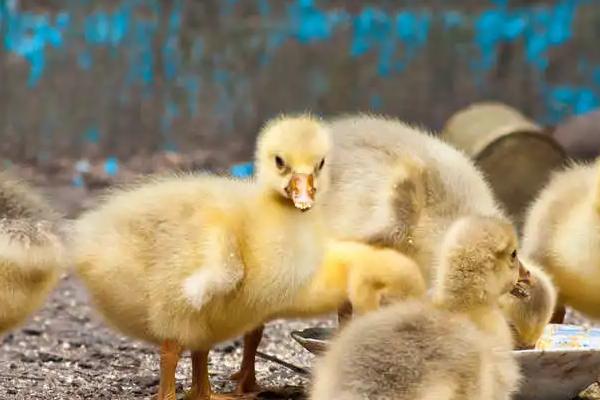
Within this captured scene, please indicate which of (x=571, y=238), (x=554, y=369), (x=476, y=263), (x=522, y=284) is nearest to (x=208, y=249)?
(x=476, y=263)

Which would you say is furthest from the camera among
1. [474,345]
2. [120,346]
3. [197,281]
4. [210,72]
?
[210,72]

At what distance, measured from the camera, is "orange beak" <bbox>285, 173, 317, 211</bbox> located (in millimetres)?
2908

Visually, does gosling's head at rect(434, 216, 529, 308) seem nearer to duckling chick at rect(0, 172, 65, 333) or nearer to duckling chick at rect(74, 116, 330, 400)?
duckling chick at rect(74, 116, 330, 400)

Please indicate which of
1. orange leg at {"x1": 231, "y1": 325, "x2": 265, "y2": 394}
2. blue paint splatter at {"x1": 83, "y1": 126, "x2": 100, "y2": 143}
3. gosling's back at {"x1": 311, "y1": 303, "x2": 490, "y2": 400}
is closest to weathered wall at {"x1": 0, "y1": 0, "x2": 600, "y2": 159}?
blue paint splatter at {"x1": 83, "y1": 126, "x2": 100, "y2": 143}

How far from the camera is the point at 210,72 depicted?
6.14 meters

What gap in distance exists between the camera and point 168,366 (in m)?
3.00

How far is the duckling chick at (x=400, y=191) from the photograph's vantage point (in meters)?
3.35

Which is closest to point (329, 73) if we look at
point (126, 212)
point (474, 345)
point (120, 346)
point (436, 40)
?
point (436, 40)

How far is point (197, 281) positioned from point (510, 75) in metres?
3.67

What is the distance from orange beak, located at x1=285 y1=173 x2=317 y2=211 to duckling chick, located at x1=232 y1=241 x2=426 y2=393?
0.73ft

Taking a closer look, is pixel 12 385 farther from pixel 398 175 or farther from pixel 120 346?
pixel 398 175

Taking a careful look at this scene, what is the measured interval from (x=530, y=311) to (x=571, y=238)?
49 cm

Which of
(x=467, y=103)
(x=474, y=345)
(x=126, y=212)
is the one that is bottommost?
(x=474, y=345)

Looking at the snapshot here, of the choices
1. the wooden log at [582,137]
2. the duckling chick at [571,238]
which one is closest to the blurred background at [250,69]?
the wooden log at [582,137]
